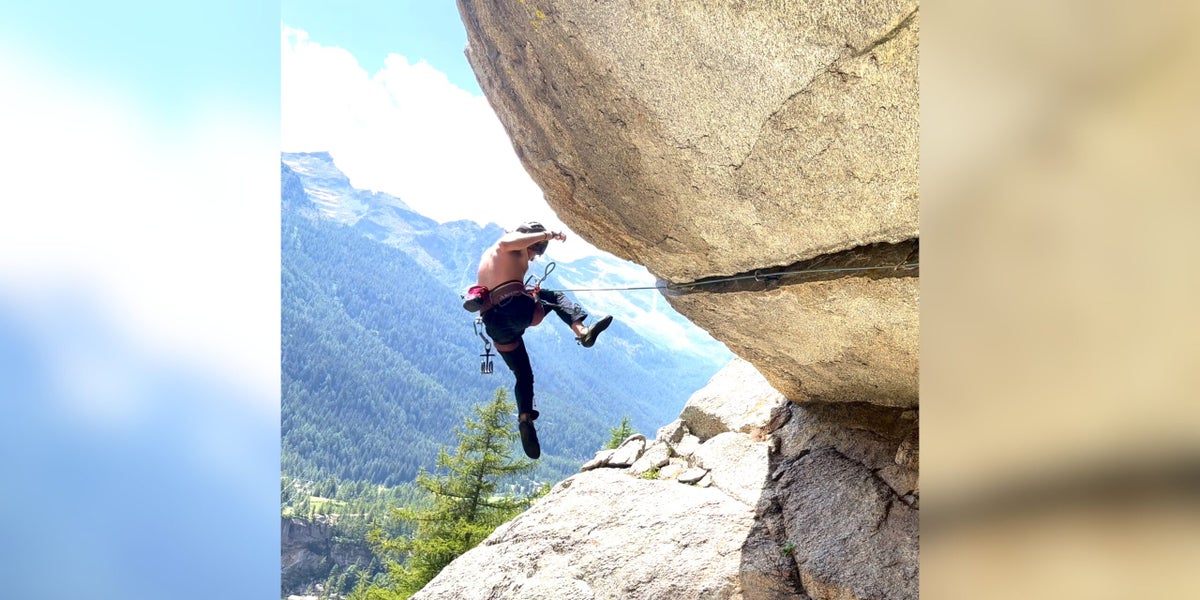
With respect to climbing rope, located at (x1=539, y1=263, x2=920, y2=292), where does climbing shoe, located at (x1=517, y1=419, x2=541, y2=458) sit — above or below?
below

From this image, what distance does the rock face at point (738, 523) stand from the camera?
11.5 feet

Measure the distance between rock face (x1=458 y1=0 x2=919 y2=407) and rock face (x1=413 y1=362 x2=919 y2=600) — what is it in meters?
0.58

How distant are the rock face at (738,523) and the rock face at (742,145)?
0.58m

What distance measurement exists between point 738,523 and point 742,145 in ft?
7.78

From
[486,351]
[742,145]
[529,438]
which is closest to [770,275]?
[742,145]

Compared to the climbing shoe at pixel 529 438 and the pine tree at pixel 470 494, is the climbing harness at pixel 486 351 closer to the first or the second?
the climbing shoe at pixel 529 438

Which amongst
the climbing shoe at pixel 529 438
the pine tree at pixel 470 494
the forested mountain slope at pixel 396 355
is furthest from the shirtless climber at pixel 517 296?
the forested mountain slope at pixel 396 355

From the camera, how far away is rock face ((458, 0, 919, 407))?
6.64 feet

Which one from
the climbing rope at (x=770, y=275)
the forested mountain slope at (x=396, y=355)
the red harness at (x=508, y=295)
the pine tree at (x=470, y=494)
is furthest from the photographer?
the forested mountain slope at (x=396, y=355)
